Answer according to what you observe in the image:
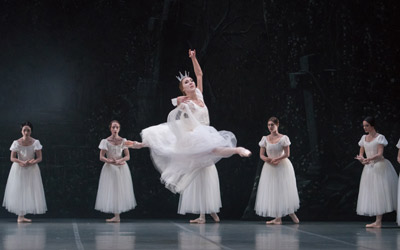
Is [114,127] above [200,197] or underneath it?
above

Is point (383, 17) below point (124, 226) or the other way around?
the other way around

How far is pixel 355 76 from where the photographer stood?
9.33 meters

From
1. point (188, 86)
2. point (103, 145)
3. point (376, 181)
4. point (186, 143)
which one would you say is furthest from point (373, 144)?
point (103, 145)

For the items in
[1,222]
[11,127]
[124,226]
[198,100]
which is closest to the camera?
[198,100]

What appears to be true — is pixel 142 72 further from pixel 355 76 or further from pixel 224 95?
pixel 355 76

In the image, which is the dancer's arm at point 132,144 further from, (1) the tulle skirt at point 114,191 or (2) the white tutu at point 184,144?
(1) the tulle skirt at point 114,191

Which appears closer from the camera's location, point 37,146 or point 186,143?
point 186,143

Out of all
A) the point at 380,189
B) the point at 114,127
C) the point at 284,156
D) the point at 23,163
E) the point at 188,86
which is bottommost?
the point at 380,189

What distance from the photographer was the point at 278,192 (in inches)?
322

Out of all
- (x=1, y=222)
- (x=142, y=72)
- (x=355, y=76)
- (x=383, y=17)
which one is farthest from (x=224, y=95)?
(x=1, y=222)

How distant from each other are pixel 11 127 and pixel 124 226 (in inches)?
102

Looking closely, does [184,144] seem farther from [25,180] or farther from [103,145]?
[25,180]

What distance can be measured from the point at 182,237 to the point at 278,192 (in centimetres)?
238

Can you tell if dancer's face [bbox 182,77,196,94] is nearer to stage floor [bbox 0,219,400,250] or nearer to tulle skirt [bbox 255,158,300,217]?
stage floor [bbox 0,219,400,250]
